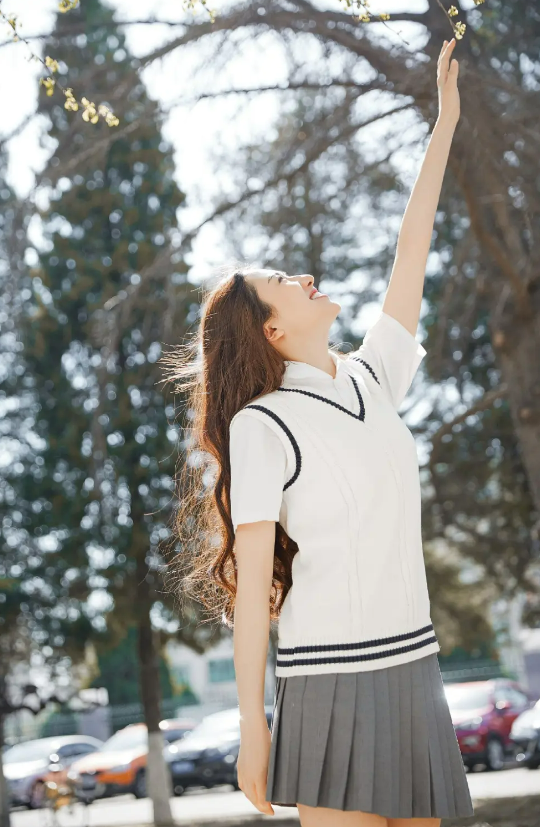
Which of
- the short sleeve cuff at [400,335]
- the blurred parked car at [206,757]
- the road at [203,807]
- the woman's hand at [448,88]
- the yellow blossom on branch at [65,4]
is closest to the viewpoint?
the short sleeve cuff at [400,335]

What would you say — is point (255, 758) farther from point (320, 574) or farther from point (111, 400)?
point (111, 400)

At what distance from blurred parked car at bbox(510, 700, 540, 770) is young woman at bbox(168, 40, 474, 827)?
1267 centimetres

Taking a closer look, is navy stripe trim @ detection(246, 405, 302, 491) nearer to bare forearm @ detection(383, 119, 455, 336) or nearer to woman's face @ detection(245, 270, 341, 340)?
woman's face @ detection(245, 270, 341, 340)

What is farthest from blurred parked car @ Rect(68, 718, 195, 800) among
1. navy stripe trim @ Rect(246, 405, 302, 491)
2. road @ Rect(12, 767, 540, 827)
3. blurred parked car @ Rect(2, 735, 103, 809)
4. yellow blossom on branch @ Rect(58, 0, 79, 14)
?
navy stripe trim @ Rect(246, 405, 302, 491)

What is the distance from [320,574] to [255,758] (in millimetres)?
361

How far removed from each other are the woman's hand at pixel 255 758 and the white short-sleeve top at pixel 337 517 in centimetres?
11

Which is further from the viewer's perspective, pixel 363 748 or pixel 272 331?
pixel 272 331

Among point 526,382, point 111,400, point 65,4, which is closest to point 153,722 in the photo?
point 111,400

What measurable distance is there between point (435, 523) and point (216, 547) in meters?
10.2

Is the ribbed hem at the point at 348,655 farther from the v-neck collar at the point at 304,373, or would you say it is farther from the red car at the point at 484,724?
the red car at the point at 484,724

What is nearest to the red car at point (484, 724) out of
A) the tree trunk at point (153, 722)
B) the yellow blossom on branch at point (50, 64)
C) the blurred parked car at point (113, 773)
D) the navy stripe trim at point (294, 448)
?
the tree trunk at point (153, 722)

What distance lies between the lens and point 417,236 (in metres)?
2.29

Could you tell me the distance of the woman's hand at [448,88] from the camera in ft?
7.88

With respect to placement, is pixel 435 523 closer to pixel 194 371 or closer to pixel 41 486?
pixel 41 486
